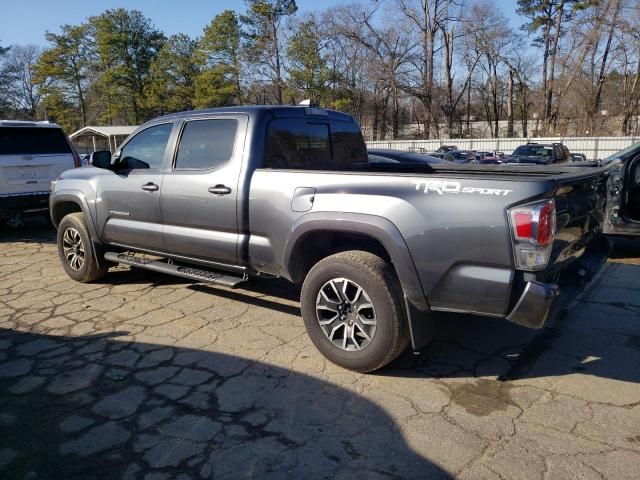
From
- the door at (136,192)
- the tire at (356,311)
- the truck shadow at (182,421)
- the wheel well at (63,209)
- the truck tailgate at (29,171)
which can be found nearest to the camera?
the truck shadow at (182,421)

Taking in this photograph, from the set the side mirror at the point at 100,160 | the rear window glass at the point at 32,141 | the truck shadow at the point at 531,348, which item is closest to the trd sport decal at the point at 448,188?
the truck shadow at the point at 531,348

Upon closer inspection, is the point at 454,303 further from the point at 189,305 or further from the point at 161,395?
the point at 189,305

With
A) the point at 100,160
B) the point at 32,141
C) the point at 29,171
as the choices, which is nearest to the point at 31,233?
the point at 29,171

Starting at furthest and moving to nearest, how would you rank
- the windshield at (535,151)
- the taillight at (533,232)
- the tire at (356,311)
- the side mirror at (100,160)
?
the windshield at (535,151) < the side mirror at (100,160) < the tire at (356,311) < the taillight at (533,232)

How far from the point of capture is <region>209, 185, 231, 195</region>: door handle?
4199mm

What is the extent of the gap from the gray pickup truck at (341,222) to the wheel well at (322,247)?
0.04 feet

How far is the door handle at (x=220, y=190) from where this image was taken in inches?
165

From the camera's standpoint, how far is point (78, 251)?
592 centimetres

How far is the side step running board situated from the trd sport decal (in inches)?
74.2

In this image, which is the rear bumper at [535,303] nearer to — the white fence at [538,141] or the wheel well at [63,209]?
the wheel well at [63,209]

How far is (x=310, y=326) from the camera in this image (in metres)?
3.81

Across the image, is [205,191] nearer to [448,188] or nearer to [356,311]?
[356,311]

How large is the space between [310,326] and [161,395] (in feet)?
3.75

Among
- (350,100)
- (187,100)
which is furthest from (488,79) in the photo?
(187,100)
